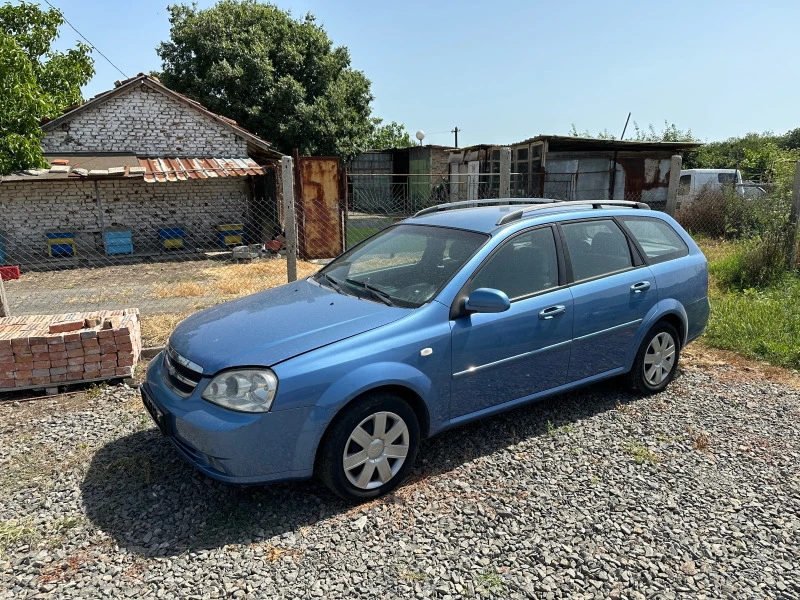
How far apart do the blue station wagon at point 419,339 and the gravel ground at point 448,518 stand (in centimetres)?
31

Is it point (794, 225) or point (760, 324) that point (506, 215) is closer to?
point (760, 324)

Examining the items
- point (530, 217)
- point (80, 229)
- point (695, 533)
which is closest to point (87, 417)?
point (530, 217)

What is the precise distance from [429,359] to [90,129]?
14.3 m

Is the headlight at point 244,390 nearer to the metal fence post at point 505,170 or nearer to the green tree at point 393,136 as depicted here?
the metal fence post at point 505,170

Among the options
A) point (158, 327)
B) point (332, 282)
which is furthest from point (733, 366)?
point (158, 327)

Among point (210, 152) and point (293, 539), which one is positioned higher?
point (210, 152)

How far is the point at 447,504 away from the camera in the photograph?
320 cm

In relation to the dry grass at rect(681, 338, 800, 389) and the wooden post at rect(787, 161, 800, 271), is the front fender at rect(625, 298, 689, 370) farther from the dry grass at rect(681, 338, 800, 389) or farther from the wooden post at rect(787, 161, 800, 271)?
the wooden post at rect(787, 161, 800, 271)

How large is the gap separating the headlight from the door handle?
187 cm

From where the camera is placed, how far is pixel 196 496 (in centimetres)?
325

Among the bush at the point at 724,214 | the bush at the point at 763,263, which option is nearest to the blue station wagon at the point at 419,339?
the bush at the point at 763,263

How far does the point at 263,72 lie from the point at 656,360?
892 inches

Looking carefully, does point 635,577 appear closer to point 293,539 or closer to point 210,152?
point 293,539

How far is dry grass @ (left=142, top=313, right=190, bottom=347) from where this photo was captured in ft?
19.6
